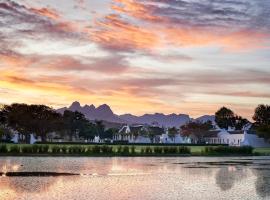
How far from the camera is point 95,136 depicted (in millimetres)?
189000

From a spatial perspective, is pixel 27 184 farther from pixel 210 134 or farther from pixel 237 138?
pixel 210 134

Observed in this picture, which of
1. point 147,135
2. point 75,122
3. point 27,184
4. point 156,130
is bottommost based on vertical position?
point 27,184

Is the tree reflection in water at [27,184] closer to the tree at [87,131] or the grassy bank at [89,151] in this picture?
the grassy bank at [89,151]

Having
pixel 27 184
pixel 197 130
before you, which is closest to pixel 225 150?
pixel 27 184

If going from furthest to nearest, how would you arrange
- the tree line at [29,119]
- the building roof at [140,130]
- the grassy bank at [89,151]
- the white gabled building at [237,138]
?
the building roof at [140,130] → the white gabled building at [237,138] → the tree line at [29,119] → the grassy bank at [89,151]

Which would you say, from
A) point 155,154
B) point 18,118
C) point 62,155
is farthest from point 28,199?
point 18,118

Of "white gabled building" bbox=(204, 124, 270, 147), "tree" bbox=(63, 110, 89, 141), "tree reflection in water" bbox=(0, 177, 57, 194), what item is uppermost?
"tree" bbox=(63, 110, 89, 141)

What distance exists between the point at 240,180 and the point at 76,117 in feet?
522

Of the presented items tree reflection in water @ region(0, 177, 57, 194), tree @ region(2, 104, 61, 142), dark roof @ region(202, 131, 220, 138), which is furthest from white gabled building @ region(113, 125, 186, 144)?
tree reflection in water @ region(0, 177, 57, 194)

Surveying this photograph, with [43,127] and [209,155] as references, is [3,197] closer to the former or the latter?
[209,155]

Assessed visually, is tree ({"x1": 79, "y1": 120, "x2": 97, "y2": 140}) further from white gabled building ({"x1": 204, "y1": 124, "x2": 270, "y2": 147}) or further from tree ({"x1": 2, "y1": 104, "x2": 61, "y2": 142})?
tree ({"x1": 2, "y1": 104, "x2": 61, "y2": 142})

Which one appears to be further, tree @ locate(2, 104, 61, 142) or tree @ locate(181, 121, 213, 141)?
tree @ locate(181, 121, 213, 141)

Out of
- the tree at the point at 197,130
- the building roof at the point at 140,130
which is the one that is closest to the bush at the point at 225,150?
the tree at the point at 197,130

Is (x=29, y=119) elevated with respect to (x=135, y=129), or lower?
elevated
